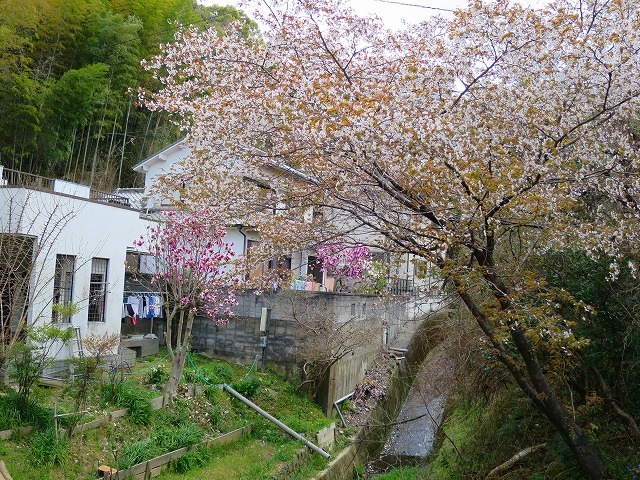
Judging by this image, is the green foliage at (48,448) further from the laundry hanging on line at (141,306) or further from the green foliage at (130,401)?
the laundry hanging on line at (141,306)

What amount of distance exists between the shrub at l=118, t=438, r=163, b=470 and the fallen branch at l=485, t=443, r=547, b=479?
14.1 ft

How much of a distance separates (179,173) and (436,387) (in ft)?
17.8

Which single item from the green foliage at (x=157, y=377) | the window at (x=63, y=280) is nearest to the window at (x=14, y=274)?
the window at (x=63, y=280)

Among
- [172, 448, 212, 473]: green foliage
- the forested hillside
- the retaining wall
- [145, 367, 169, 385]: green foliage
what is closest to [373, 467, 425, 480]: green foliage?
the retaining wall

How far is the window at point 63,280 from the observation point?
9789 mm

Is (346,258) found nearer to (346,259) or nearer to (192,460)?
(346,259)

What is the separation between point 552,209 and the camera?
207 inches

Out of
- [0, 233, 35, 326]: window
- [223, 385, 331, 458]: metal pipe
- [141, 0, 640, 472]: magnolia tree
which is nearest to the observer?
[141, 0, 640, 472]: magnolia tree

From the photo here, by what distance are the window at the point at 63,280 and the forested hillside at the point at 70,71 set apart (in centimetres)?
722

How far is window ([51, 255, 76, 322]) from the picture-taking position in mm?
9789

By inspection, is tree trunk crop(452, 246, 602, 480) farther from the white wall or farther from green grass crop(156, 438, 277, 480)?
the white wall

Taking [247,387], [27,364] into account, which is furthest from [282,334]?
[27,364]

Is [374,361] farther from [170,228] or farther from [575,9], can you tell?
[575,9]

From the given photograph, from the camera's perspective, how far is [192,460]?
8414mm
